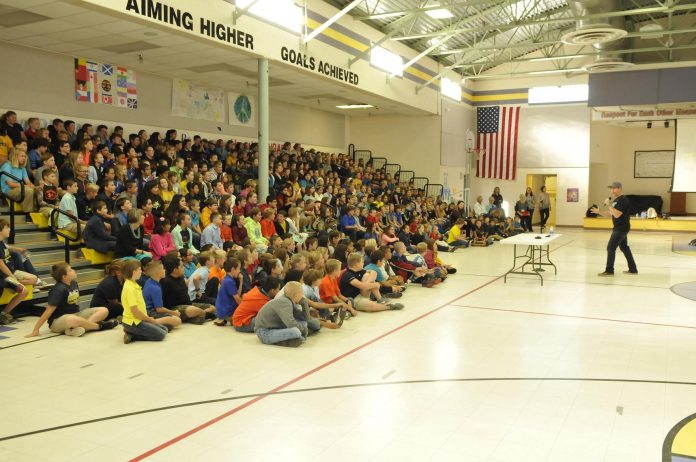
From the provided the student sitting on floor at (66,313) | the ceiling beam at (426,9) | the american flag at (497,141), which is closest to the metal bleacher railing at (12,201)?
the student sitting on floor at (66,313)

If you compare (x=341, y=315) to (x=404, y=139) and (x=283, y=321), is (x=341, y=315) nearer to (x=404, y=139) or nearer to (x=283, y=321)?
(x=283, y=321)

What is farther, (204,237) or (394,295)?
(204,237)

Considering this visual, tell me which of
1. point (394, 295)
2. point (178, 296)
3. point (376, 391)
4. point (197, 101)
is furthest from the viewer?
point (197, 101)

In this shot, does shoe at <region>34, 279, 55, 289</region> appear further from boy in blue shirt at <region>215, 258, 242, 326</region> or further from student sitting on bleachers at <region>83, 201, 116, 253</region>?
boy in blue shirt at <region>215, 258, 242, 326</region>

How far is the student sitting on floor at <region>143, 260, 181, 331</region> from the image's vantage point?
6.86 metres

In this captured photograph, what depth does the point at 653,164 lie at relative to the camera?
87.2 ft

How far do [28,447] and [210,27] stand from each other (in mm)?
8878

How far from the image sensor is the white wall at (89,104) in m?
11.7

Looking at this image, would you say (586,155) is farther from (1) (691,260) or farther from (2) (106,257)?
(2) (106,257)

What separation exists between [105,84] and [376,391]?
1116 cm

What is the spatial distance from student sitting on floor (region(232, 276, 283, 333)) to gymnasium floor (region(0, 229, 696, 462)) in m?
0.18

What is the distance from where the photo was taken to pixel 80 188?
9.63 metres

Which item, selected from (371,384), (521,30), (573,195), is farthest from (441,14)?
(371,384)

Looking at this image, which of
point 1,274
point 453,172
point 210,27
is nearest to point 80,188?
point 1,274
